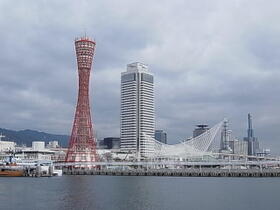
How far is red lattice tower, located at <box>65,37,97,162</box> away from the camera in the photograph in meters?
64.8

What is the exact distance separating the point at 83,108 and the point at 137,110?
199 ft

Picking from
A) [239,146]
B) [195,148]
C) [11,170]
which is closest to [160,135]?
[239,146]

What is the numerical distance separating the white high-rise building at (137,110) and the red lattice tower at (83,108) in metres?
51.7

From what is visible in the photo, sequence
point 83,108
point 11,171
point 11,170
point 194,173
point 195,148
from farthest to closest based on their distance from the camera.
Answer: point 195,148 < point 83,108 < point 194,173 < point 11,170 < point 11,171

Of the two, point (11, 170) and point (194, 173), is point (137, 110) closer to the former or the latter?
point (194, 173)

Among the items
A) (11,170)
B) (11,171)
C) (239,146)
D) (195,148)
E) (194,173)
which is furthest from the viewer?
(239,146)

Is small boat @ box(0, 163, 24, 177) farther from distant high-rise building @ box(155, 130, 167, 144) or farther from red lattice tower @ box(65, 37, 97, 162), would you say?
distant high-rise building @ box(155, 130, 167, 144)

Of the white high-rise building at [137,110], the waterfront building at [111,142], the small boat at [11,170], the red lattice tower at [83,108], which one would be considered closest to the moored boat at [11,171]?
the small boat at [11,170]

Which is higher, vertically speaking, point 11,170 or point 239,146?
point 239,146

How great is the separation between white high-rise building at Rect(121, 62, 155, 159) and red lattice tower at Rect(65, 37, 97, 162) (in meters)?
51.7

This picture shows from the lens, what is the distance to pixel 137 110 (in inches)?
4973

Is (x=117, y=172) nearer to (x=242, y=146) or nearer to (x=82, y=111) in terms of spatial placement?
(x=82, y=111)

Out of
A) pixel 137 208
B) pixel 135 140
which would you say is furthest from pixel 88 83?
pixel 135 140

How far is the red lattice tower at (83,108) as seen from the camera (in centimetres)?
6481
